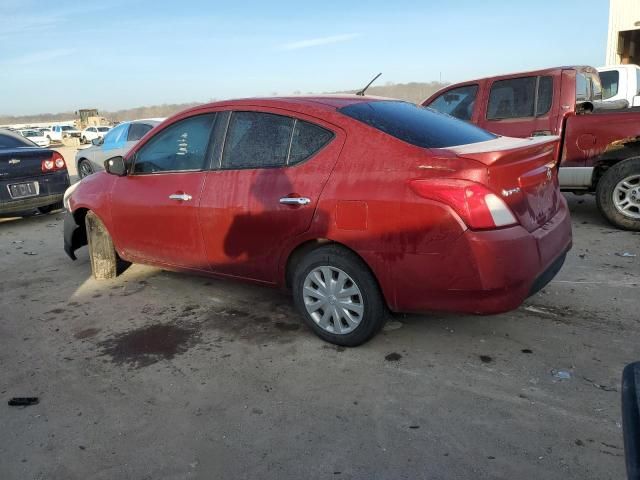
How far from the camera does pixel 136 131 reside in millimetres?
12125

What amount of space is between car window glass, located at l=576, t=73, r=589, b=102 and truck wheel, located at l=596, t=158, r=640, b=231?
4.23 ft

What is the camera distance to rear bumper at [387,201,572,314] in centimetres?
285

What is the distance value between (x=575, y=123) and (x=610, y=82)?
4.28 meters

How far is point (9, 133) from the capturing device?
8.83 m

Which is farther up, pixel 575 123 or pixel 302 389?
pixel 575 123

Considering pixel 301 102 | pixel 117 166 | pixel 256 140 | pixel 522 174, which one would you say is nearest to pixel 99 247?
pixel 117 166

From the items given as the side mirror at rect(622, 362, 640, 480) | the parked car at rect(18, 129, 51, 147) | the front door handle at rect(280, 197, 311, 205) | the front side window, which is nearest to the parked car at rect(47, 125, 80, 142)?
the parked car at rect(18, 129, 51, 147)

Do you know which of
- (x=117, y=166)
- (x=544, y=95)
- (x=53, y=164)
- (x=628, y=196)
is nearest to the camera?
(x=117, y=166)

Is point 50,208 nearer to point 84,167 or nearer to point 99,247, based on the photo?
point 99,247

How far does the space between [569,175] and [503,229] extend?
398cm

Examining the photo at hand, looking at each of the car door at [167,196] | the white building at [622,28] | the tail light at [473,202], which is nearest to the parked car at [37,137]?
the white building at [622,28]

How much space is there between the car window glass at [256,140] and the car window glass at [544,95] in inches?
168

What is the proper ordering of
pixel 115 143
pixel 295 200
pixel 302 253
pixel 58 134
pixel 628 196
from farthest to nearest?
pixel 58 134 → pixel 115 143 → pixel 628 196 → pixel 302 253 → pixel 295 200

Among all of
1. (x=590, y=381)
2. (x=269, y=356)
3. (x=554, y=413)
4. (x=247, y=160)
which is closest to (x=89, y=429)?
(x=269, y=356)
